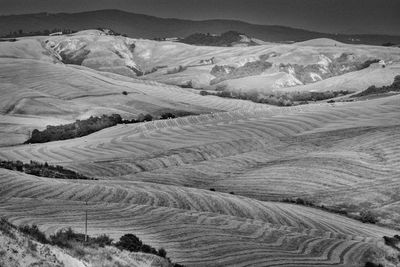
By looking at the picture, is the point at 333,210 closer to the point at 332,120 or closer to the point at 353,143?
the point at 353,143

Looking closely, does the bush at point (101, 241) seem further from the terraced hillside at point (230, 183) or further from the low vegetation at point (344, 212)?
the low vegetation at point (344, 212)

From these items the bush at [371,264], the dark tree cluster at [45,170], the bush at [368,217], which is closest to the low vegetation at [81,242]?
the bush at [371,264]

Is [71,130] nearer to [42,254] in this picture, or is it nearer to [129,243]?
[129,243]

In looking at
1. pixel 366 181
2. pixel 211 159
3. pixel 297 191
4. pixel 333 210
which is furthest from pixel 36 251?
pixel 211 159

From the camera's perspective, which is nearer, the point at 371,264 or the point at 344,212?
the point at 371,264

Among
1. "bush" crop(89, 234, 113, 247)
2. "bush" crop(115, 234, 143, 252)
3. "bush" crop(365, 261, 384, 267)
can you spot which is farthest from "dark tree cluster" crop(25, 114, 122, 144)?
"bush" crop(365, 261, 384, 267)

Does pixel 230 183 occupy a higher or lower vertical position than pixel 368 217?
higher

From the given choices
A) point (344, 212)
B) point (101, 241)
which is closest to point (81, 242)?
point (101, 241)

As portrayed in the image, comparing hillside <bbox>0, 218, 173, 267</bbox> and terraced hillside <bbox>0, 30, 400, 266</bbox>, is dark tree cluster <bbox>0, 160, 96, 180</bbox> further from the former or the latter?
hillside <bbox>0, 218, 173, 267</bbox>

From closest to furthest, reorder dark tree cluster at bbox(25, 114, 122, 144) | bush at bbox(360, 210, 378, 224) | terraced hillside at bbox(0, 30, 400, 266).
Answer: terraced hillside at bbox(0, 30, 400, 266) < bush at bbox(360, 210, 378, 224) < dark tree cluster at bbox(25, 114, 122, 144)
